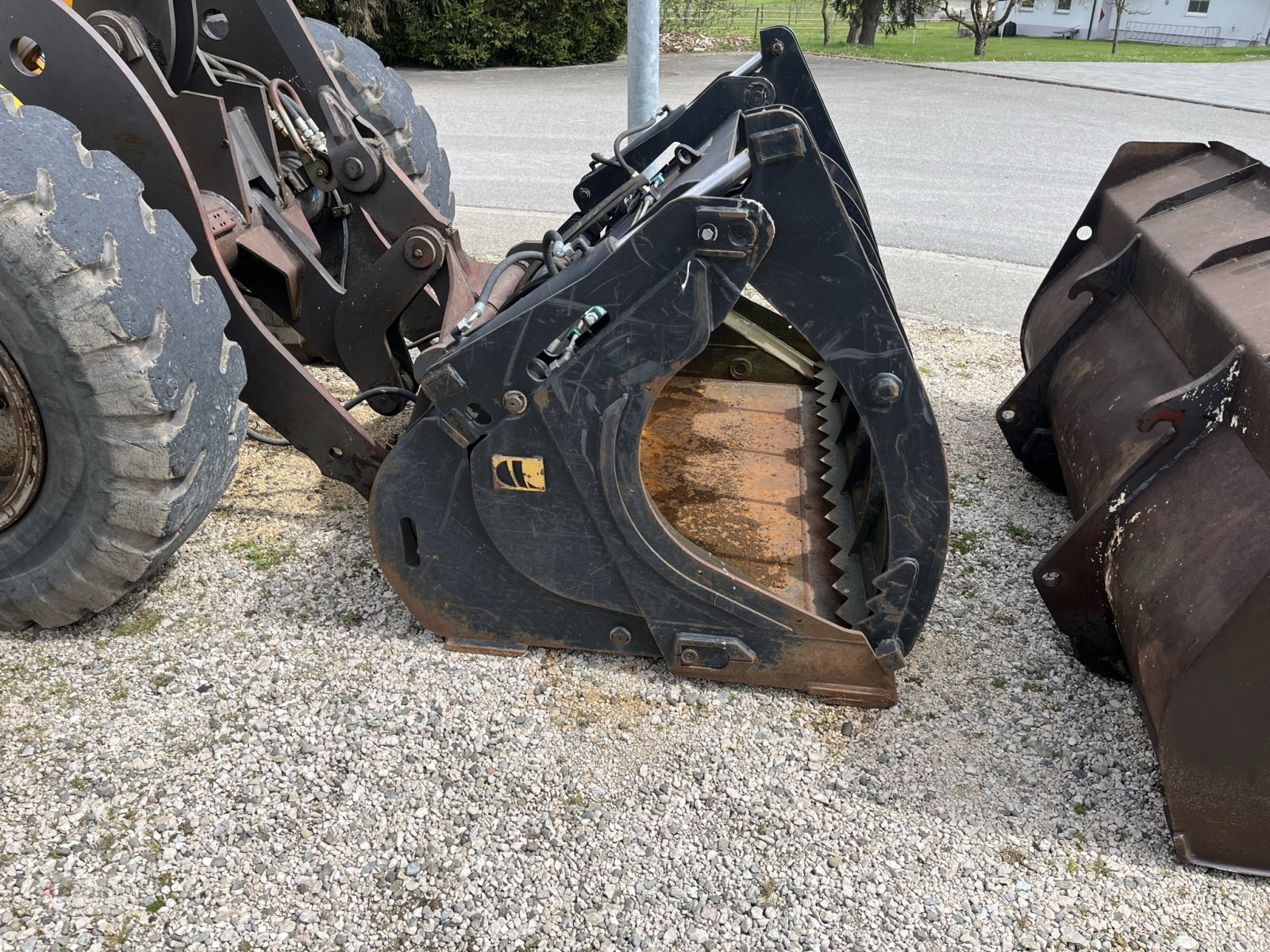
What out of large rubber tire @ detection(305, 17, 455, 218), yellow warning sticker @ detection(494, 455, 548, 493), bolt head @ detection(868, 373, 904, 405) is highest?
large rubber tire @ detection(305, 17, 455, 218)

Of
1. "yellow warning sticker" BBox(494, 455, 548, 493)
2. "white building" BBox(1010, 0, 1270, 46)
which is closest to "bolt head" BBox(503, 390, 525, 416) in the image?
"yellow warning sticker" BBox(494, 455, 548, 493)

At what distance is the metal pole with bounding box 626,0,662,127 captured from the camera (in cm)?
528

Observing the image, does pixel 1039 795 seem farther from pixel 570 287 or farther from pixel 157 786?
pixel 157 786

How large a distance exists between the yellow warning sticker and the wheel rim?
113cm

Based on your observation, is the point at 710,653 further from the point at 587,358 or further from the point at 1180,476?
the point at 1180,476

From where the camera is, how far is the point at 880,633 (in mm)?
2609

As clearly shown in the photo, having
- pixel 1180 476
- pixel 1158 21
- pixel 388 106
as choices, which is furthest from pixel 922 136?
pixel 1158 21

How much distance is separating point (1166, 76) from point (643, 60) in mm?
15723

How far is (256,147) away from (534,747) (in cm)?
230

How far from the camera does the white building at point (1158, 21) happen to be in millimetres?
35844

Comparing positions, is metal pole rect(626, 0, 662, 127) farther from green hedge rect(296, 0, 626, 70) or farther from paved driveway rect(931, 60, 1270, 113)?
green hedge rect(296, 0, 626, 70)

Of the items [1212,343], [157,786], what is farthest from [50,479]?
[1212,343]

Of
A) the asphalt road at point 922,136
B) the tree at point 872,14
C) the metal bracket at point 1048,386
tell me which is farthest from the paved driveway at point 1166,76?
the metal bracket at point 1048,386

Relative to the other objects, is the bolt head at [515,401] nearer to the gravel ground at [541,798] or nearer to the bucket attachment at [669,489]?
the bucket attachment at [669,489]
